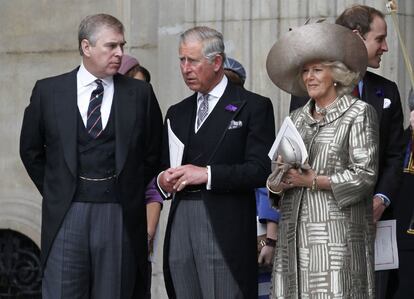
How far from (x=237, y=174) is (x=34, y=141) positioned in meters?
1.11

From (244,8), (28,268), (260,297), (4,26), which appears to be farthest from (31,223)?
(260,297)

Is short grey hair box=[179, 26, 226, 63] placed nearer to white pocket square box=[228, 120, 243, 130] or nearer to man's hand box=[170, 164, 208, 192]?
white pocket square box=[228, 120, 243, 130]

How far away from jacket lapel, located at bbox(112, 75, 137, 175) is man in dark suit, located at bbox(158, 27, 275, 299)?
0.25 meters

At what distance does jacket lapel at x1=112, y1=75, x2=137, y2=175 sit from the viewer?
8.32 metres

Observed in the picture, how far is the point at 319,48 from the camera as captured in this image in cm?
794

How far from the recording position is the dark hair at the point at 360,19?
8.64m

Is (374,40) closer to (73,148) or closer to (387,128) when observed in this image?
(387,128)

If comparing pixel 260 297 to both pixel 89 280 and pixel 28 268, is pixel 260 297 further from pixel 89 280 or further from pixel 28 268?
pixel 28 268

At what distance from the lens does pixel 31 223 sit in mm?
11867

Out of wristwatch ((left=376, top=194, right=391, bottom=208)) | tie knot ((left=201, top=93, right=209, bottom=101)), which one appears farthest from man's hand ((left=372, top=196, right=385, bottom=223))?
tie knot ((left=201, top=93, right=209, bottom=101))

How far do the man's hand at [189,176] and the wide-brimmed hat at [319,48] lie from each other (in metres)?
0.67

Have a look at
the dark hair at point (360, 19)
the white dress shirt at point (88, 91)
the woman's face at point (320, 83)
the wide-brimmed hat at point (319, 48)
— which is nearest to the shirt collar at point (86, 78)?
the white dress shirt at point (88, 91)

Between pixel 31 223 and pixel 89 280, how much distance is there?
3608 mm

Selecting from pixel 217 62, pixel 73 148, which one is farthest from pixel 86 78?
pixel 217 62
